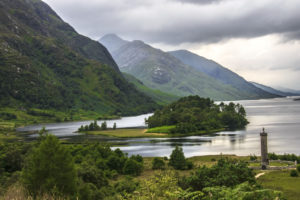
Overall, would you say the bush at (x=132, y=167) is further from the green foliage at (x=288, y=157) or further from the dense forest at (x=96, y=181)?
the green foliage at (x=288, y=157)

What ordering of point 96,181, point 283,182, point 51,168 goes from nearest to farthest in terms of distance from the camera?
point 51,168 → point 283,182 → point 96,181

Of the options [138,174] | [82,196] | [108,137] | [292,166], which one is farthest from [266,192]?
[108,137]

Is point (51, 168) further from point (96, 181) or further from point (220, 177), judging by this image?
point (220, 177)

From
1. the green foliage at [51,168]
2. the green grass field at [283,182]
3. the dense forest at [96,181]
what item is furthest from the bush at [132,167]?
the green foliage at [51,168]

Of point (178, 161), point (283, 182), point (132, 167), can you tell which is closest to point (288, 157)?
point (178, 161)

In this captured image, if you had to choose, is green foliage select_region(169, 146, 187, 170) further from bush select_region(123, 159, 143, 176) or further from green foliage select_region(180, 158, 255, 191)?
green foliage select_region(180, 158, 255, 191)

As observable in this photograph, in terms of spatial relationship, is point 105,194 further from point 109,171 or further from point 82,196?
point 109,171

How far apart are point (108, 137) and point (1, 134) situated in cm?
6767

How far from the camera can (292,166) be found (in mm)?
69875

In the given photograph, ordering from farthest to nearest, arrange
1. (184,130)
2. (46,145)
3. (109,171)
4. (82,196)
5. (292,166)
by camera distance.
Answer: (184,130)
(109,171)
(292,166)
(46,145)
(82,196)

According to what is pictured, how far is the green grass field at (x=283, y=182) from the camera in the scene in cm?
4603

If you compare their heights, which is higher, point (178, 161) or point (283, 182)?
point (283, 182)

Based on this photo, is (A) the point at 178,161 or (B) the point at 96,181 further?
(A) the point at 178,161

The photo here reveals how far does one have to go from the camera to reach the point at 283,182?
2136 inches
